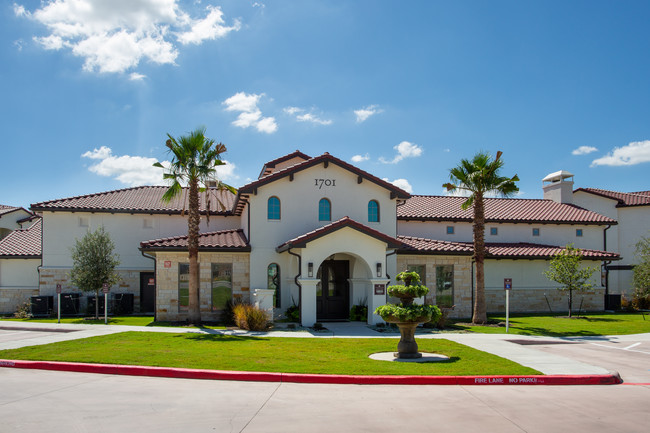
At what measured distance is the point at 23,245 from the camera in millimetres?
27953

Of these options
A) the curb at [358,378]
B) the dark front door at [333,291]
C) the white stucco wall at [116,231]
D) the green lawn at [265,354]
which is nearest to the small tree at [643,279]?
the dark front door at [333,291]

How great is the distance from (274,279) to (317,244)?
3.10 meters

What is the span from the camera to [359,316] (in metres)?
21.4

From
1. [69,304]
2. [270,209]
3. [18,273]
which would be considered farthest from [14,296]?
[270,209]

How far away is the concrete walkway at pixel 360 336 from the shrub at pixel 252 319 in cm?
45

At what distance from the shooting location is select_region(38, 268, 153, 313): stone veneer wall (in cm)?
2566

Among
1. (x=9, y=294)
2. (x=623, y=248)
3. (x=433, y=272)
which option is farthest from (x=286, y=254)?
(x=623, y=248)

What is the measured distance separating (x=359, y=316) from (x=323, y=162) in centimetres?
678

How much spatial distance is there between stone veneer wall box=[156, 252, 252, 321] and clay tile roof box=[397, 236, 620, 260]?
7.12 m

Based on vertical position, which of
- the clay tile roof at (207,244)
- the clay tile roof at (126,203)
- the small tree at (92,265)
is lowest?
the small tree at (92,265)

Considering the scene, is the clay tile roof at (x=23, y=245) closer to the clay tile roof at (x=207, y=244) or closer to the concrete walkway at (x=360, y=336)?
the concrete walkway at (x=360, y=336)

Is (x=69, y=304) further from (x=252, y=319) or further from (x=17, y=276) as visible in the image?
(x=252, y=319)

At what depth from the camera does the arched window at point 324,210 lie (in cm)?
2239

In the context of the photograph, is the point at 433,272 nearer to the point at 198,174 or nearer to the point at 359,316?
the point at 359,316
